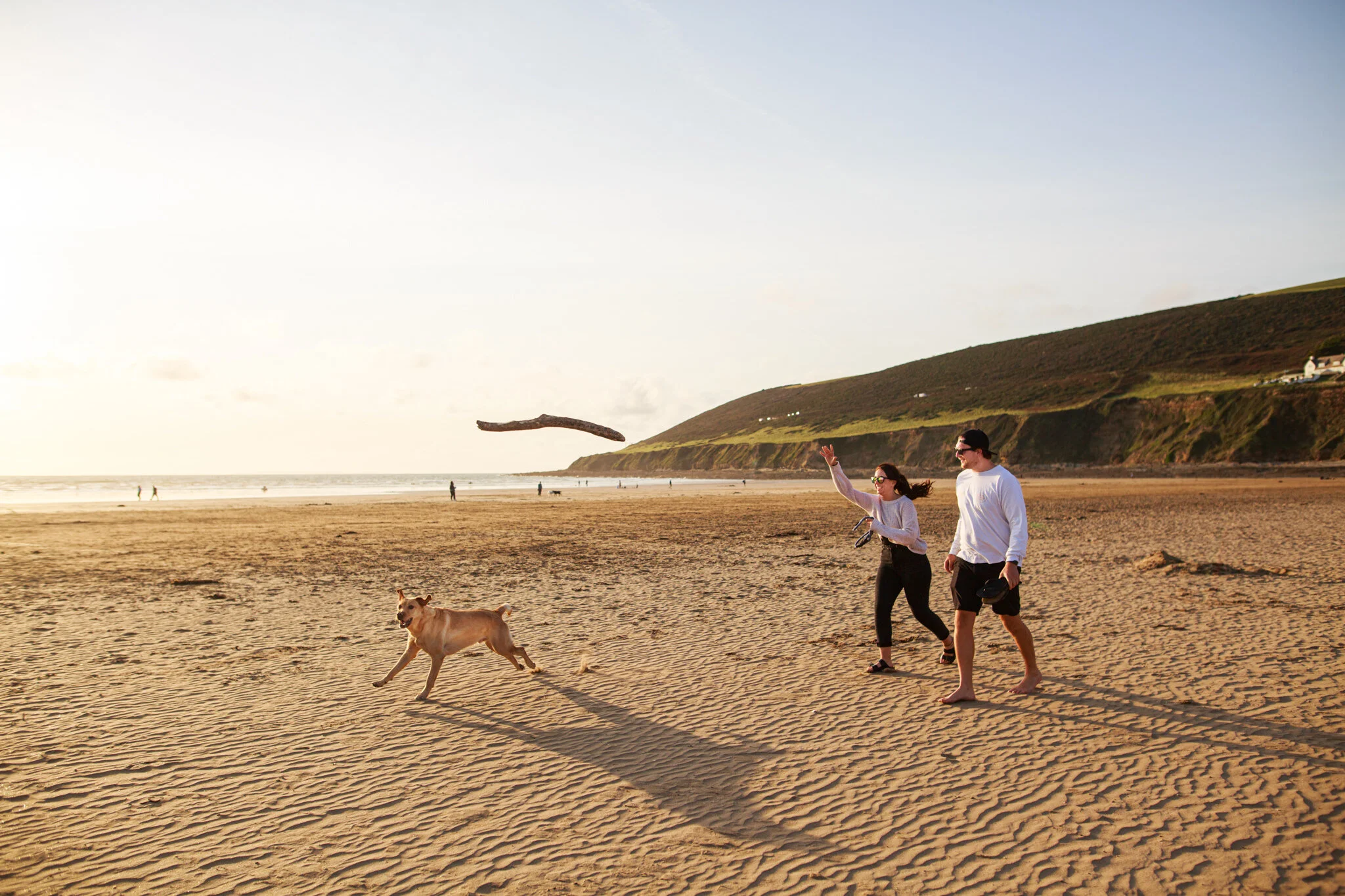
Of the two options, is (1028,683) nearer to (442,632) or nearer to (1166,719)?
(1166,719)

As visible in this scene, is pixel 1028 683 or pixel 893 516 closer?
pixel 1028 683

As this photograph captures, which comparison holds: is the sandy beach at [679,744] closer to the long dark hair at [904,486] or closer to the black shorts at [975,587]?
the black shorts at [975,587]

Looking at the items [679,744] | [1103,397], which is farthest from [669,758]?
[1103,397]

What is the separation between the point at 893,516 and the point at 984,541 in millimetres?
1206

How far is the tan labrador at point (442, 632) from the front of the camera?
23.2 feet

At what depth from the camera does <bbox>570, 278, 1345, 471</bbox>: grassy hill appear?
67.3 metres

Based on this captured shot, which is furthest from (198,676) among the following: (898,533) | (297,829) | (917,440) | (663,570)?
(917,440)

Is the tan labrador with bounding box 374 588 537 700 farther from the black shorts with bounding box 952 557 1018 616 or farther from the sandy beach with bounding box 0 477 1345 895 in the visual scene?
the black shorts with bounding box 952 557 1018 616

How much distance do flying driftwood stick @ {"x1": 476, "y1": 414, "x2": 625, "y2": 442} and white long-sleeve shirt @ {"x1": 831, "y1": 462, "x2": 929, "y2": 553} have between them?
3.12 m

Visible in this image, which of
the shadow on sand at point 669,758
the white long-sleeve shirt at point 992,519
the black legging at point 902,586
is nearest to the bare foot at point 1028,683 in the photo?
the black legging at point 902,586

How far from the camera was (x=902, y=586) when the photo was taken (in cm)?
730

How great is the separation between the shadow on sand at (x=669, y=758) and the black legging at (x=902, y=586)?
2321 millimetres

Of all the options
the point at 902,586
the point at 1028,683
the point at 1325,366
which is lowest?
the point at 1028,683

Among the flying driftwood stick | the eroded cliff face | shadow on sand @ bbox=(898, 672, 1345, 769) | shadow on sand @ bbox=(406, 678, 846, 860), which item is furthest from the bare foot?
the eroded cliff face
